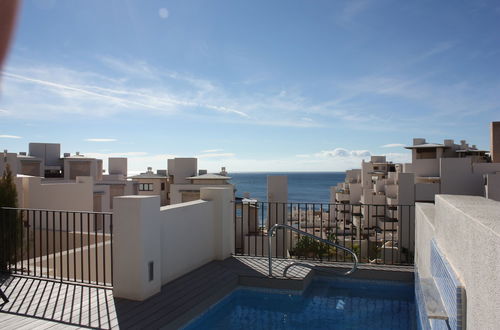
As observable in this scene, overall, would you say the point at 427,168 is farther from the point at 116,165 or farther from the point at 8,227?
the point at 116,165

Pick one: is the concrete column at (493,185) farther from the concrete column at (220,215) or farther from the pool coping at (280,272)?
the concrete column at (220,215)

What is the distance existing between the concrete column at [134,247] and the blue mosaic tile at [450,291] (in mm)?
3506

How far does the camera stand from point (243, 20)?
36.3ft

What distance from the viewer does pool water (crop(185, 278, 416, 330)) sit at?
5.27 meters

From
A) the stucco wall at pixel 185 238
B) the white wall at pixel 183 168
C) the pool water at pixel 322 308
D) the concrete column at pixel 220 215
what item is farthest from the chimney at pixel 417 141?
the stucco wall at pixel 185 238

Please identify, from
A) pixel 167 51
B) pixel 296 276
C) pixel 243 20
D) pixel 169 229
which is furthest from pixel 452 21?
pixel 169 229

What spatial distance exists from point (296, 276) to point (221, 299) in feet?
4.75

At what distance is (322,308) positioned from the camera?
19.1 feet

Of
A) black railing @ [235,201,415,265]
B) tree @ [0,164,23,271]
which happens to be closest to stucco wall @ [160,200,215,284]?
black railing @ [235,201,415,265]

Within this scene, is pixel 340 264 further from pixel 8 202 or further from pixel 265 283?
pixel 8 202

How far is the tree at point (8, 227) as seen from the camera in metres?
6.34

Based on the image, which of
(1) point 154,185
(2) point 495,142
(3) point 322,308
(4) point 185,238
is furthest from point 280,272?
(1) point 154,185

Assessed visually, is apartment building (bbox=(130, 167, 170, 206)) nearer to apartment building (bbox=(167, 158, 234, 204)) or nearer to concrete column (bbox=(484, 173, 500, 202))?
apartment building (bbox=(167, 158, 234, 204))

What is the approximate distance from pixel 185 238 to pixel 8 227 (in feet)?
10.0
